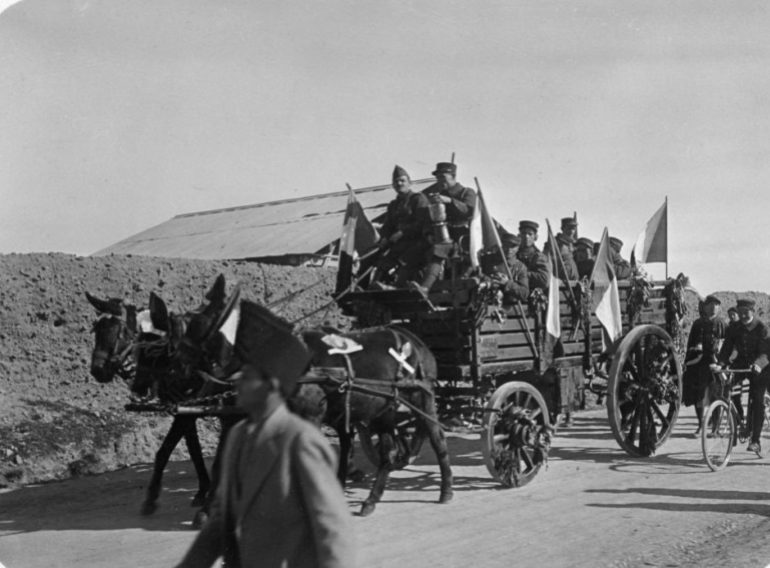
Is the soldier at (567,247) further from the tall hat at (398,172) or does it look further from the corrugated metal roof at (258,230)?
the corrugated metal roof at (258,230)

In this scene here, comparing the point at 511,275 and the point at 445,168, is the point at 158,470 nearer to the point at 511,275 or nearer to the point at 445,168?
the point at 511,275

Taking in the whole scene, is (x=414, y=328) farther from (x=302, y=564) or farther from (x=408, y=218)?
(x=302, y=564)

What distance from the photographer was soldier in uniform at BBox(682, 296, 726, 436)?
12.2 meters

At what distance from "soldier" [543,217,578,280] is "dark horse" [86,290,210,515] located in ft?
17.1

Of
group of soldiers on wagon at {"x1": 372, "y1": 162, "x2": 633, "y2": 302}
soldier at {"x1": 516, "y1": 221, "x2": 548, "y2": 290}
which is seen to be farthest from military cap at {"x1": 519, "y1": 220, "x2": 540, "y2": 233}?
group of soldiers on wagon at {"x1": 372, "y1": 162, "x2": 633, "y2": 302}

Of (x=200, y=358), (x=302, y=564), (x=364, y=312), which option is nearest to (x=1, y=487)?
(x=200, y=358)

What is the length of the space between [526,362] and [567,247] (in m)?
3.43

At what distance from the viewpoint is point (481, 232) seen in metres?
9.54

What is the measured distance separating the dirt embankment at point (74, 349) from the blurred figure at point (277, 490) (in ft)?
18.3

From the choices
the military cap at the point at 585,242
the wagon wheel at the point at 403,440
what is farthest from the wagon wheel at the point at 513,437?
the military cap at the point at 585,242

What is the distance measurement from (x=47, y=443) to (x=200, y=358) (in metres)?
4.09

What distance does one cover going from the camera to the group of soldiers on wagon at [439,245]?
31.4 ft

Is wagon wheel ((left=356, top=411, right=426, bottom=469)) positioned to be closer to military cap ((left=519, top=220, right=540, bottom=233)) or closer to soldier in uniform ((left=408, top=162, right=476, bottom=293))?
soldier in uniform ((left=408, top=162, right=476, bottom=293))

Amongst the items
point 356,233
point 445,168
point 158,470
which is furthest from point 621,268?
point 158,470
